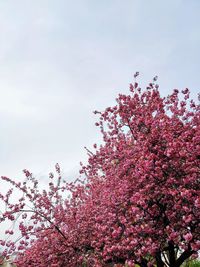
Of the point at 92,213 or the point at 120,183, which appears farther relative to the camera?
the point at 92,213

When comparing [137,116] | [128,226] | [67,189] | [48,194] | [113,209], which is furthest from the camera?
[67,189]

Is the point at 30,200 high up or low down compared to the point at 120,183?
up

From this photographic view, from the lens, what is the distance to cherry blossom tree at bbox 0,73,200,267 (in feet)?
29.2

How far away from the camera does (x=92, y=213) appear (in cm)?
1140

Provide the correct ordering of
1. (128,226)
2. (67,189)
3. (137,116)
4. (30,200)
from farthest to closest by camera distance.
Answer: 1. (67,189)
2. (30,200)
3. (137,116)
4. (128,226)

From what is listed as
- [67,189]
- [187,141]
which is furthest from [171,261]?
[67,189]

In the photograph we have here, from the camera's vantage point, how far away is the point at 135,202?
9.13 metres

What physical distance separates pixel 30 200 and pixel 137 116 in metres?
4.96

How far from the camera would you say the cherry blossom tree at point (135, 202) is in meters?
8.91

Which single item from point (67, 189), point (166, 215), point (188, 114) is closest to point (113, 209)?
point (166, 215)

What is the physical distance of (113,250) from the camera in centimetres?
925

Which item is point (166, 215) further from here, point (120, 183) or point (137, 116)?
point (137, 116)

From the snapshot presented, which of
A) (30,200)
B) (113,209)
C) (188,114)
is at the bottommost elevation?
(113,209)

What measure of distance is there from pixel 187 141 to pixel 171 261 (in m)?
3.88
